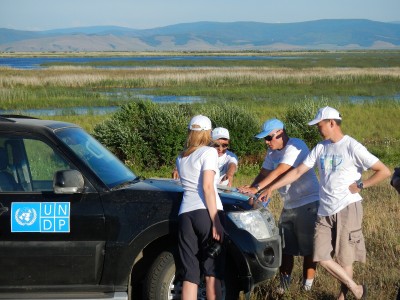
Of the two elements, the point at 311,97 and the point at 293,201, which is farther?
the point at 311,97

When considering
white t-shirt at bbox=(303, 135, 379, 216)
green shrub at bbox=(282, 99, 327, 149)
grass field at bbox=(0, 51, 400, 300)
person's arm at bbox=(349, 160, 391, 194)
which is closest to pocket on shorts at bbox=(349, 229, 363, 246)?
white t-shirt at bbox=(303, 135, 379, 216)

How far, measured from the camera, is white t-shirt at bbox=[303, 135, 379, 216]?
6012 millimetres

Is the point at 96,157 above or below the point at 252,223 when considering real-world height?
above

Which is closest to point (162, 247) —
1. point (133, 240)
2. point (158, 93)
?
point (133, 240)

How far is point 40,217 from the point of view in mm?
5266

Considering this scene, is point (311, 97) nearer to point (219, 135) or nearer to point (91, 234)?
point (219, 135)

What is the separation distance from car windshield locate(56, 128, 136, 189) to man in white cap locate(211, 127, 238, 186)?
1.38 metres

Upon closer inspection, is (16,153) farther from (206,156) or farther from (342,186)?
(342,186)

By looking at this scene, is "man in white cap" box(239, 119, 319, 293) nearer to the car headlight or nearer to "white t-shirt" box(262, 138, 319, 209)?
"white t-shirt" box(262, 138, 319, 209)

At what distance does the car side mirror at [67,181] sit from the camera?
5181mm

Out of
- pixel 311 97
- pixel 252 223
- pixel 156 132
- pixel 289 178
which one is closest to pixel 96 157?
pixel 252 223

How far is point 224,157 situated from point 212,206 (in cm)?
234

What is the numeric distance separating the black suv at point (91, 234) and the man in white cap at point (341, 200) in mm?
634

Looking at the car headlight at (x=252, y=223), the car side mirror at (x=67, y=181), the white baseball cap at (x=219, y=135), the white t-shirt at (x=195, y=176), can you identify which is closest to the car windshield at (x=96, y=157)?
the car side mirror at (x=67, y=181)
